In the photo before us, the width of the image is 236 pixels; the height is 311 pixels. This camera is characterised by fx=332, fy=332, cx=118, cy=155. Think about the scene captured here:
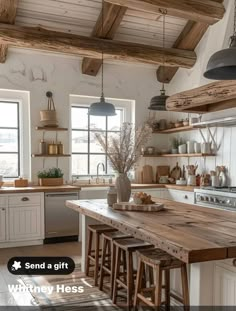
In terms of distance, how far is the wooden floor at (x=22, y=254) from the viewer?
116 inches

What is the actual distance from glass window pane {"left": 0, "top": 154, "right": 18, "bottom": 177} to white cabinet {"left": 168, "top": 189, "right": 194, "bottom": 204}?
254 centimetres

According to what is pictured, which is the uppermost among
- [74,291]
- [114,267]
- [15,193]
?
[15,193]

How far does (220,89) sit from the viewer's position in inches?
134

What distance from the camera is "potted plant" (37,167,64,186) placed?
5.09 m

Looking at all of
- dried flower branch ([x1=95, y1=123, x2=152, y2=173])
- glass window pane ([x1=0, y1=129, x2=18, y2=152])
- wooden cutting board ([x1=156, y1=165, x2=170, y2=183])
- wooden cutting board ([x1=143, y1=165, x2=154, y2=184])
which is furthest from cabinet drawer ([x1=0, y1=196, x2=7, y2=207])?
wooden cutting board ([x1=156, y1=165, x2=170, y2=183])

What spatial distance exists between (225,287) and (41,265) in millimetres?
2512

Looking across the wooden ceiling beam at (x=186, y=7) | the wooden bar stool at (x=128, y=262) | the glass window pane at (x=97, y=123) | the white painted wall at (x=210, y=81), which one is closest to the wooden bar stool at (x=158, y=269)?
the wooden bar stool at (x=128, y=262)

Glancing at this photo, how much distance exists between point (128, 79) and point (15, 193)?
280 cm

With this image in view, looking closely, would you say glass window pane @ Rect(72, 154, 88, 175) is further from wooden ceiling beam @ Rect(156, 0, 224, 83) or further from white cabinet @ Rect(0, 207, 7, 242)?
wooden ceiling beam @ Rect(156, 0, 224, 83)

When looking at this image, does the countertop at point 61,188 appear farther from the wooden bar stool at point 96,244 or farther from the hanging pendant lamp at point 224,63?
the hanging pendant lamp at point 224,63

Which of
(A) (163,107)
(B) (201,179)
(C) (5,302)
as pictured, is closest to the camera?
(C) (5,302)

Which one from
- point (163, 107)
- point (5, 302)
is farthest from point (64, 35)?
point (5, 302)

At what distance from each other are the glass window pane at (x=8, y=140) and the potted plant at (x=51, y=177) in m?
0.60

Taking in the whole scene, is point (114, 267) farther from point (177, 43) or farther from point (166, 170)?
point (177, 43)
